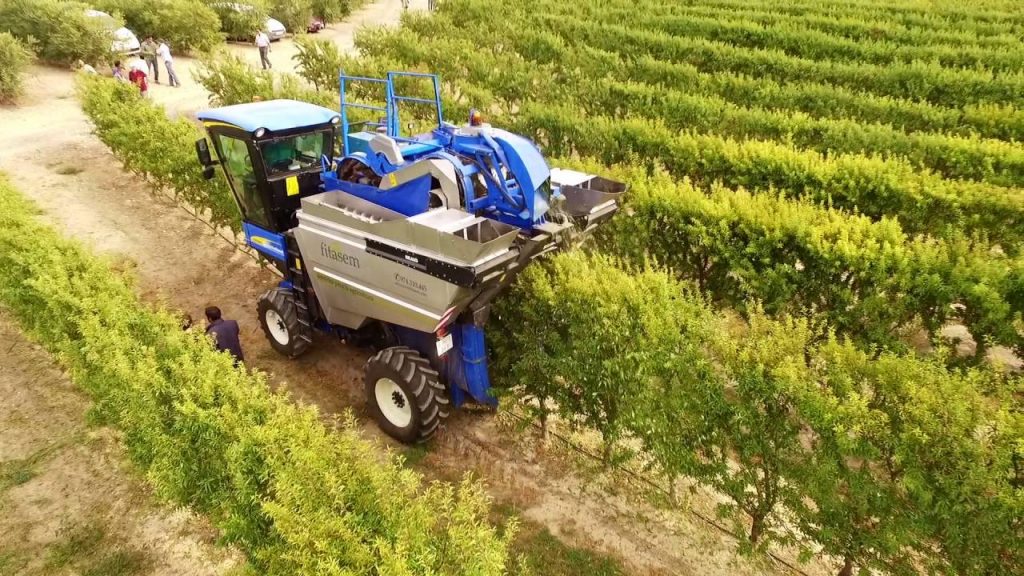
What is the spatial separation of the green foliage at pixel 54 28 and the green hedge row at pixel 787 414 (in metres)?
20.0

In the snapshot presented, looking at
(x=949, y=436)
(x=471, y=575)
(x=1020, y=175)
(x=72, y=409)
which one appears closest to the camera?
(x=471, y=575)

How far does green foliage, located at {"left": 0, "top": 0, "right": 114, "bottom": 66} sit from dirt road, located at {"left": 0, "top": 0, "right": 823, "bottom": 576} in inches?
72.6

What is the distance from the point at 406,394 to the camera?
617cm

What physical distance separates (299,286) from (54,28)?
18.5 meters

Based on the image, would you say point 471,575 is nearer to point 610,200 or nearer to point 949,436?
point 949,436

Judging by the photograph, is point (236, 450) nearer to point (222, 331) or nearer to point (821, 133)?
point (222, 331)

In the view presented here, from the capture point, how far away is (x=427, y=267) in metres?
5.31

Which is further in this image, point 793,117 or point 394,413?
point 793,117

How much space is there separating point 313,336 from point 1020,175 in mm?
11212

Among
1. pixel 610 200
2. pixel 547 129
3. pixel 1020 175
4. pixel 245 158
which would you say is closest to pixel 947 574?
pixel 610 200

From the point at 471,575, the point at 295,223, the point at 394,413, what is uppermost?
the point at 295,223

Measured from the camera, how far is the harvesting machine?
17.8 feet

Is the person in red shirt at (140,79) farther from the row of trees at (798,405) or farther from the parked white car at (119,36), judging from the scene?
the row of trees at (798,405)

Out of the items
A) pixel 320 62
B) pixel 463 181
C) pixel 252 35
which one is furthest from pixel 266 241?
pixel 252 35
